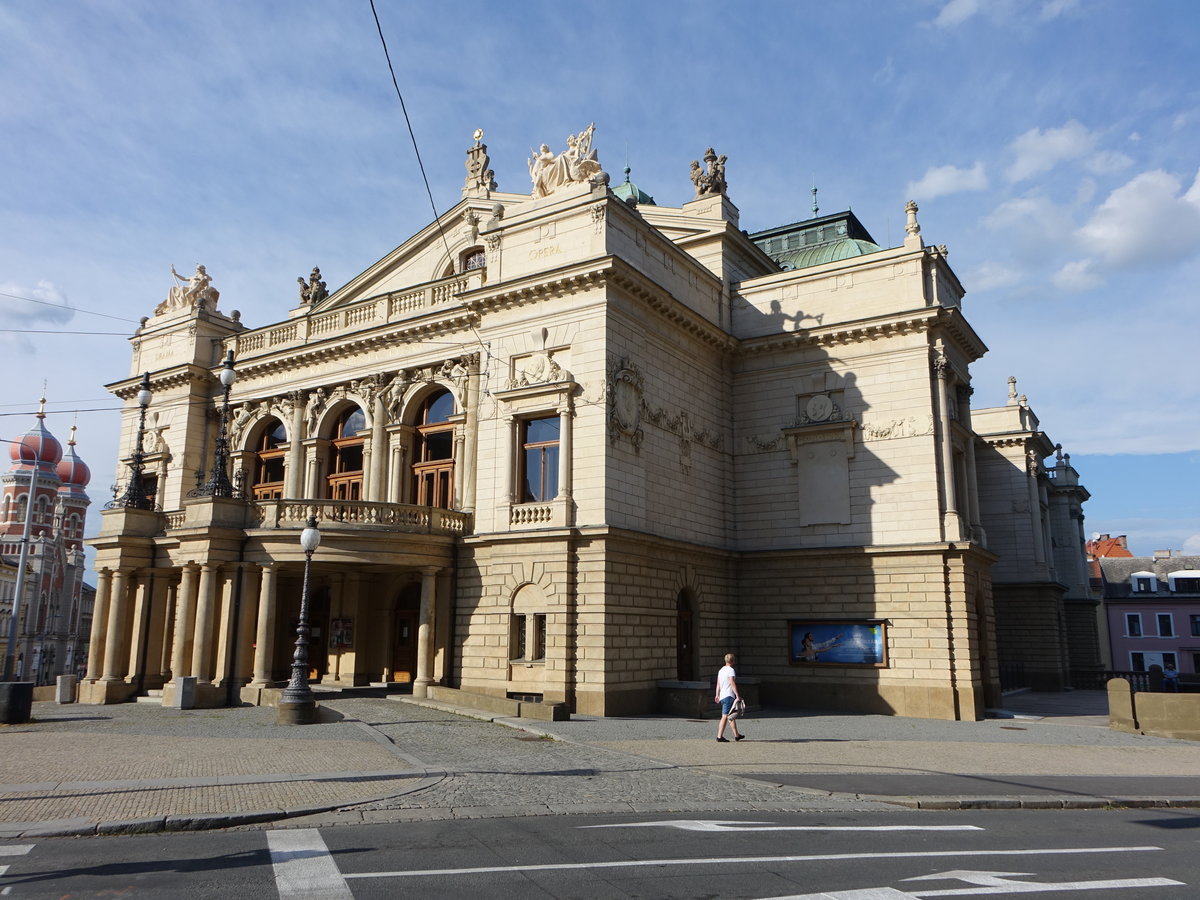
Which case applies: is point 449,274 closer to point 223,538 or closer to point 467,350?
point 467,350

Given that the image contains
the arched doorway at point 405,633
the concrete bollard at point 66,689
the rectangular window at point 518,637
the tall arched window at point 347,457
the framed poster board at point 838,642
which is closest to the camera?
the rectangular window at point 518,637

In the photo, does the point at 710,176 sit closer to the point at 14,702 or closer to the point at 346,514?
the point at 346,514

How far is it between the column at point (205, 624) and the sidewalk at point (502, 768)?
2834 mm

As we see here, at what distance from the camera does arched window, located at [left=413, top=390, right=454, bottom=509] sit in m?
32.8

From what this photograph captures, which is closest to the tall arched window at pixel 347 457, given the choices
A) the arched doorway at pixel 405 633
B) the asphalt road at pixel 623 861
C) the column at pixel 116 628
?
the arched doorway at pixel 405 633

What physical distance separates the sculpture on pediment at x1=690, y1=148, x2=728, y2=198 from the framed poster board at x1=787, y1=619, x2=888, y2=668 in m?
17.3

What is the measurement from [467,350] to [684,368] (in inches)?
300

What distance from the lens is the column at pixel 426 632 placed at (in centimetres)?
2841

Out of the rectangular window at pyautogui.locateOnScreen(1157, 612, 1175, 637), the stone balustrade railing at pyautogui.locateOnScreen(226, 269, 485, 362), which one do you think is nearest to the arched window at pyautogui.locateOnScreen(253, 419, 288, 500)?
the stone balustrade railing at pyautogui.locateOnScreen(226, 269, 485, 362)

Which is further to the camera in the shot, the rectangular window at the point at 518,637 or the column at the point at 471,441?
the column at the point at 471,441

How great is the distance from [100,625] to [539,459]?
16599mm

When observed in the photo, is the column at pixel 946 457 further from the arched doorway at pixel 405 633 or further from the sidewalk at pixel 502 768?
the arched doorway at pixel 405 633

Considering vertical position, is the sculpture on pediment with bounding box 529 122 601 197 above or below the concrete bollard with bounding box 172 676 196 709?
above

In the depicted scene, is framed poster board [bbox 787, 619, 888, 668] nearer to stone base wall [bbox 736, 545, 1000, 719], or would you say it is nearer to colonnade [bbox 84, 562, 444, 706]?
stone base wall [bbox 736, 545, 1000, 719]
